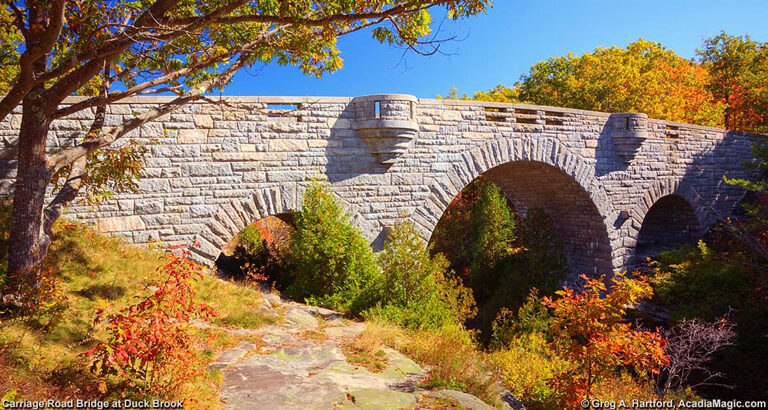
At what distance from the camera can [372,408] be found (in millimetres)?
4480

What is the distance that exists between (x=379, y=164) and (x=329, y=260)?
248 cm

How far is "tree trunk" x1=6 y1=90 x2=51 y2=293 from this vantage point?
556cm

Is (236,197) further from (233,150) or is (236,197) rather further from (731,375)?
(731,375)

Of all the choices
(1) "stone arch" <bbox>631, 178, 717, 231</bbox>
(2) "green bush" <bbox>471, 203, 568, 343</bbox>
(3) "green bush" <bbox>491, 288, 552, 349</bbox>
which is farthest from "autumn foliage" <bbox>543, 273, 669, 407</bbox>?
(1) "stone arch" <bbox>631, 178, 717, 231</bbox>

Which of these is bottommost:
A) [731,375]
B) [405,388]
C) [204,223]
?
[731,375]

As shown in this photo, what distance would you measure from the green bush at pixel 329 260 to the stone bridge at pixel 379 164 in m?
0.56

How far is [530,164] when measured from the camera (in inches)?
511

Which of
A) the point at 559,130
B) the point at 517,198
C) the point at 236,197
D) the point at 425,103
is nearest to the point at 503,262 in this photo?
the point at 517,198

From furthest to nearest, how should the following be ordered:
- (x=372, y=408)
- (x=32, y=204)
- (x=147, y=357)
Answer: (x=32, y=204), (x=372, y=408), (x=147, y=357)

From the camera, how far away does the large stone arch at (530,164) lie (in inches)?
414

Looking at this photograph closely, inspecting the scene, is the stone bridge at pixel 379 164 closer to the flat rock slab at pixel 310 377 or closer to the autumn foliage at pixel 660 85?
the flat rock slab at pixel 310 377

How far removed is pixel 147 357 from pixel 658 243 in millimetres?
20237

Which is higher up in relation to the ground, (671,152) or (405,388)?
(671,152)

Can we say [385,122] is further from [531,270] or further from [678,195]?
[678,195]
